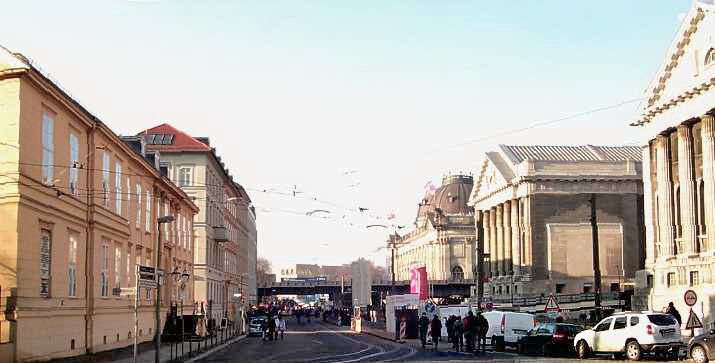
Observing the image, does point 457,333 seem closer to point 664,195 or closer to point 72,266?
point 72,266

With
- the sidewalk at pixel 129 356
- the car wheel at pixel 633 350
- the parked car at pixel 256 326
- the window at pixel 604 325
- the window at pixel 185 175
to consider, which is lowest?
the parked car at pixel 256 326

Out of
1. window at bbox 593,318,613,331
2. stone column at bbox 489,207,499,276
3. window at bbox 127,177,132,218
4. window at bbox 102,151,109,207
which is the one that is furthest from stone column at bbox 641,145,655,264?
stone column at bbox 489,207,499,276

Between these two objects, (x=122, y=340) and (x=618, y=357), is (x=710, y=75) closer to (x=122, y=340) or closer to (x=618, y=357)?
(x=618, y=357)

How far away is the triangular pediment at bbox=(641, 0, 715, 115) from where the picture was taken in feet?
182

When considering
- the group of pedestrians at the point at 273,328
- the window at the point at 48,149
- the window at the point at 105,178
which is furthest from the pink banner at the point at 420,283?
the window at the point at 48,149

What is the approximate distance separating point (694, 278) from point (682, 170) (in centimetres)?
715

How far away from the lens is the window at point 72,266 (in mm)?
31781

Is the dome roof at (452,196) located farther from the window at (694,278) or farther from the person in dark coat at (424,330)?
the person in dark coat at (424,330)

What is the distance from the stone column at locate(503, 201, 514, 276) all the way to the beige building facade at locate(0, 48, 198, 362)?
6845 centimetres

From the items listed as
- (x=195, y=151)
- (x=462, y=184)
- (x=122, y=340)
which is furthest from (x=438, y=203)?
(x=122, y=340)

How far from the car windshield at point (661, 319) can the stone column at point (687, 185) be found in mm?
28492

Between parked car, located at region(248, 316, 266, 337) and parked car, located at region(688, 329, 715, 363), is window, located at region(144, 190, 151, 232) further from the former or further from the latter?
parked car, located at region(688, 329, 715, 363)

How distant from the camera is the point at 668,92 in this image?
61.0m

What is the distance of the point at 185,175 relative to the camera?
2891 inches
